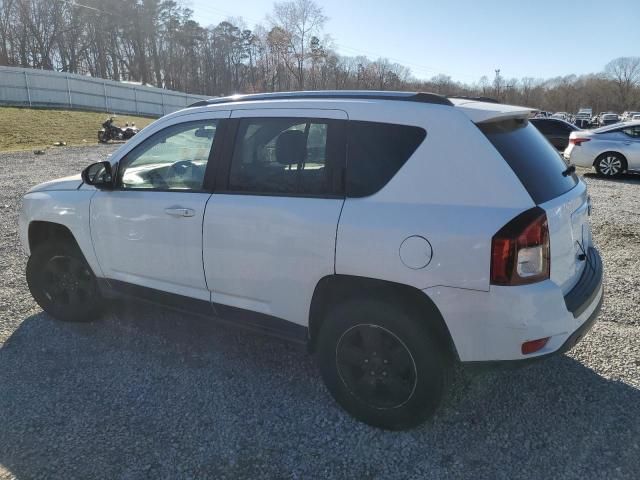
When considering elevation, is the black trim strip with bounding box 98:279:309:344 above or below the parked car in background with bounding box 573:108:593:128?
below

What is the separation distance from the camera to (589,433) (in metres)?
2.68

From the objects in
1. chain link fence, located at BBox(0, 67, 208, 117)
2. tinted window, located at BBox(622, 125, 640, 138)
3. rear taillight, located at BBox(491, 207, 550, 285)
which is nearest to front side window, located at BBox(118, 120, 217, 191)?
rear taillight, located at BBox(491, 207, 550, 285)

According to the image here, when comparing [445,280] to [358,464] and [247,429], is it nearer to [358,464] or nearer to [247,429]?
[358,464]

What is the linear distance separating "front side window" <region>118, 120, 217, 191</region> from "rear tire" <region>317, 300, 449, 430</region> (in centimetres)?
140

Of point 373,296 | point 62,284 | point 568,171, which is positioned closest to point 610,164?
point 568,171

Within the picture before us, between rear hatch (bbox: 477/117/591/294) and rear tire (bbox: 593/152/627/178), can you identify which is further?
rear tire (bbox: 593/152/627/178)

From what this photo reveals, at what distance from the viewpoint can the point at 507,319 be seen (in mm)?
2275

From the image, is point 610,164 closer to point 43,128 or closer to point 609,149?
point 609,149

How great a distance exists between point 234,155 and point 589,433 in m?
2.71

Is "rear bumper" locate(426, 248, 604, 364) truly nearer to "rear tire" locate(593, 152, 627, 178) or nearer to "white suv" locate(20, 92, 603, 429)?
"white suv" locate(20, 92, 603, 429)

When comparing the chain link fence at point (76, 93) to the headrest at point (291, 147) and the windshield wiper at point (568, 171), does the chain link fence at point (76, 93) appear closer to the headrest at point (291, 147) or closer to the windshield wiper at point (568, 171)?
the headrest at point (291, 147)

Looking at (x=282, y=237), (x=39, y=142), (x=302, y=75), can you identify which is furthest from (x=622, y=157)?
(x=302, y=75)

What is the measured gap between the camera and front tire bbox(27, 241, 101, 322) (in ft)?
13.1

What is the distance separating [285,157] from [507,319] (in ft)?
5.15
